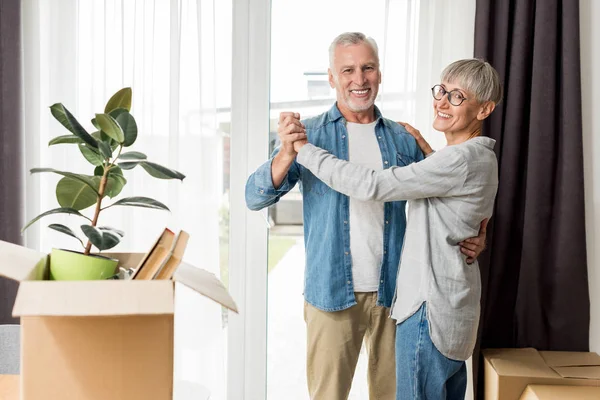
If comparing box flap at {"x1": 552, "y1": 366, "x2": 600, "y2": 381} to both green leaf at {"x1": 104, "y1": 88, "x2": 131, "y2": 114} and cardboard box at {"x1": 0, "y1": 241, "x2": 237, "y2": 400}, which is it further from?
green leaf at {"x1": 104, "y1": 88, "x2": 131, "y2": 114}

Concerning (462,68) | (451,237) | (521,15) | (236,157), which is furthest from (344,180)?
(521,15)

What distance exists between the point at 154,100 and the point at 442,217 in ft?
4.73

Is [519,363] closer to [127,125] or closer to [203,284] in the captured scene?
[203,284]

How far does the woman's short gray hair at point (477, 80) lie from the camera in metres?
1.72

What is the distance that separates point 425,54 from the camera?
2.46 metres

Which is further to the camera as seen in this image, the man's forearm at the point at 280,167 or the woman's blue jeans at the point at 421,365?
the man's forearm at the point at 280,167

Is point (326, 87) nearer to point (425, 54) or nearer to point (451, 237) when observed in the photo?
point (425, 54)

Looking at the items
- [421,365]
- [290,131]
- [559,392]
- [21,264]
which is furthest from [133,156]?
[559,392]

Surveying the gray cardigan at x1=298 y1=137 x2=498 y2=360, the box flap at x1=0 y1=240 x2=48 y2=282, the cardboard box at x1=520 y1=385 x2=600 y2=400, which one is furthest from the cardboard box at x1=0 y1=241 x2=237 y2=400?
the cardboard box at x1=520 y1=385 x2=600 y2=400

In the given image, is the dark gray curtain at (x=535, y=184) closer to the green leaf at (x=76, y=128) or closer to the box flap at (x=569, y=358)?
the box flap at (x=569, y=358)

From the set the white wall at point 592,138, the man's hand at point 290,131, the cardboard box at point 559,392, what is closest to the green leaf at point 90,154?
the man's hand at point 290,131

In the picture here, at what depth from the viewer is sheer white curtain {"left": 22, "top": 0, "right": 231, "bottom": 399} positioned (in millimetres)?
2541

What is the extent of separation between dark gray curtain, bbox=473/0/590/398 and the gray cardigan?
0.71m

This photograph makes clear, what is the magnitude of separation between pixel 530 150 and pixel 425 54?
0.58m
